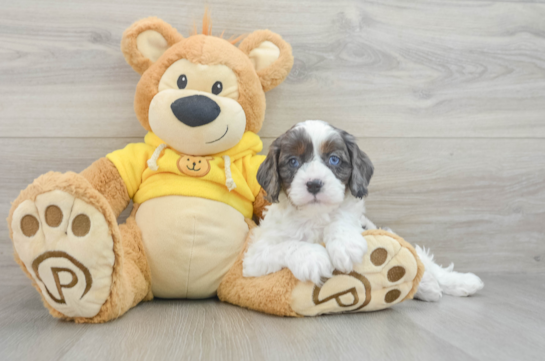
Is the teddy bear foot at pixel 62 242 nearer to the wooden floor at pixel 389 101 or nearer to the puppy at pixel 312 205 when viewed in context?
the puppy at pixel 312 205

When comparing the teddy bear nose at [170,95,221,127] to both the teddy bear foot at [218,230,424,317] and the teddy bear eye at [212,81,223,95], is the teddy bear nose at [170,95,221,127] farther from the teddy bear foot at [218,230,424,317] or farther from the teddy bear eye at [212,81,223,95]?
the teddy bear foot at [218,230,424,317]

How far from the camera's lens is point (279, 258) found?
4.13ft

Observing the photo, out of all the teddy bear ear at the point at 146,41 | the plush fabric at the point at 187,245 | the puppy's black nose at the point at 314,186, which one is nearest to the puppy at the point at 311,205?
the puppy's black nose at the point at 314,186

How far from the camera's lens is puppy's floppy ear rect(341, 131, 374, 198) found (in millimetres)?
1281

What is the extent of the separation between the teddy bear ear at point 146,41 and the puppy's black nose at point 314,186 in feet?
2.67

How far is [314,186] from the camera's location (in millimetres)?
1185

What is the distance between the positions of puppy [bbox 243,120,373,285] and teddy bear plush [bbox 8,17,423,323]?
0.19ft

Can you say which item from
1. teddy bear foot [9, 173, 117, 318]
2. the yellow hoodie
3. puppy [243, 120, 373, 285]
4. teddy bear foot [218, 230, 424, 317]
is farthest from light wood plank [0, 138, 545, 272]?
teddy bear foot [9, 173, 117, 318]

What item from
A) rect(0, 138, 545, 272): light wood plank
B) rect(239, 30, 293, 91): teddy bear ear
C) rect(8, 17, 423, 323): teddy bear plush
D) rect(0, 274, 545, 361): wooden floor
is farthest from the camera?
rect(0, 138, 545, 272): light wood plank

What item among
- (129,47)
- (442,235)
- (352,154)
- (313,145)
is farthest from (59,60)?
(442,235)

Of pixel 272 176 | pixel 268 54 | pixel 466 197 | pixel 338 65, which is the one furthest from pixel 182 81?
pixel 466 197

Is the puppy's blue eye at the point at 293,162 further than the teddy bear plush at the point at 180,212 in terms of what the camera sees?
Yes

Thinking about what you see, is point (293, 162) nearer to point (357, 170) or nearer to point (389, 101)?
point (357, 170)

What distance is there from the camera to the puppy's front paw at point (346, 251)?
1.16 m
